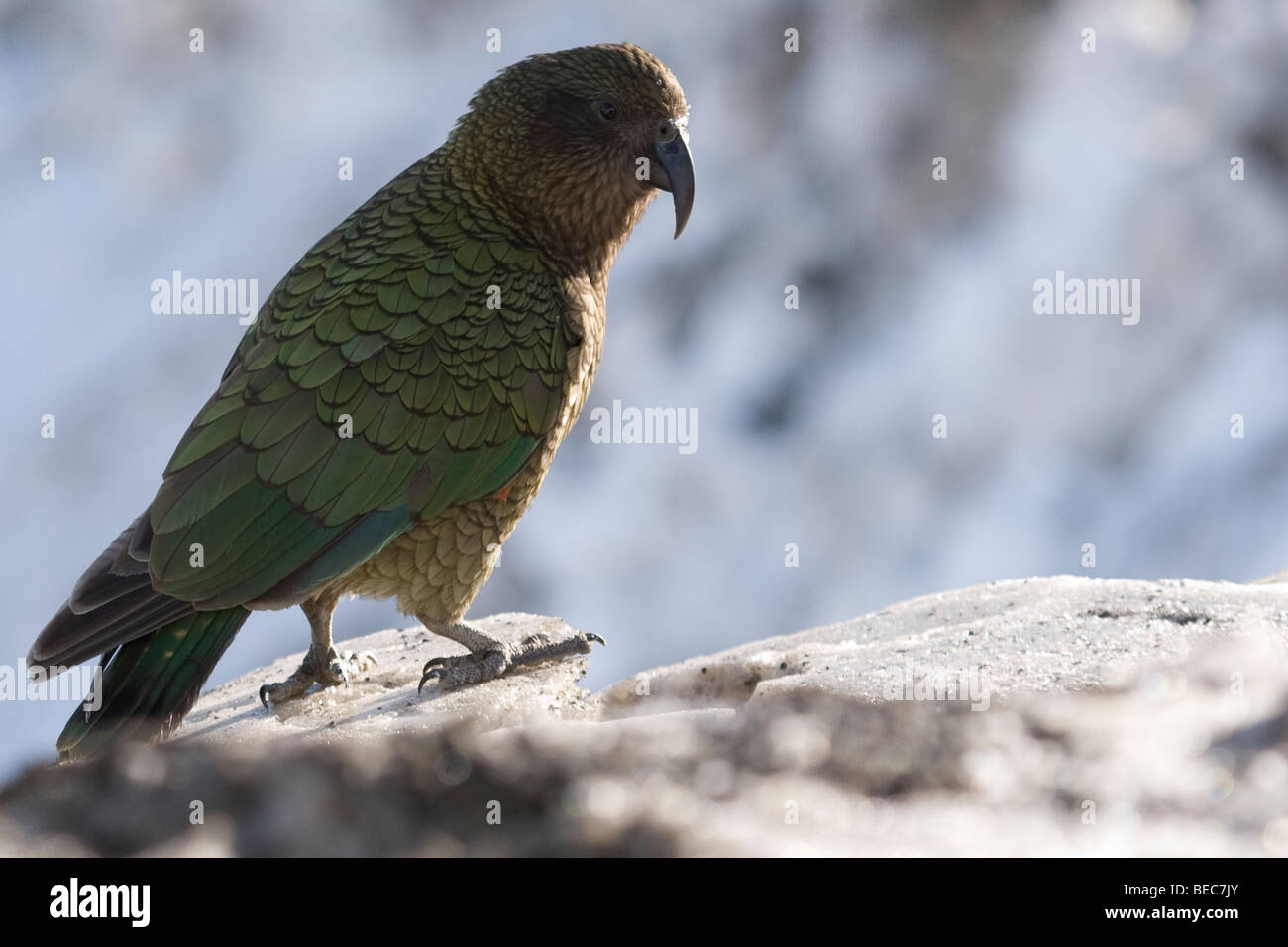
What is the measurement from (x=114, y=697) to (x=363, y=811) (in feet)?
7.42

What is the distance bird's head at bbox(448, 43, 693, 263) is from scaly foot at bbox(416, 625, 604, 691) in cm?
178

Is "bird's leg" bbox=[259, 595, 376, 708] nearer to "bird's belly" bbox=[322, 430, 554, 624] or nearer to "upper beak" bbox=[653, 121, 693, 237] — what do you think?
"bird's belly" bbox=[322, 430, 554, 624]

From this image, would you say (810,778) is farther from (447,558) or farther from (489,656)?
(489,656)

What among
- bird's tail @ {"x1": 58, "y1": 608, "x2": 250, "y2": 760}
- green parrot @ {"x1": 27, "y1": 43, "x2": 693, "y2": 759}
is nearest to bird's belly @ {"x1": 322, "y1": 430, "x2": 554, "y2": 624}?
green parrot @ {"x1": 27, "y1": 43, "x2": 693, "y2": 759}

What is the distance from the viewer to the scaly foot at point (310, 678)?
4719 mm

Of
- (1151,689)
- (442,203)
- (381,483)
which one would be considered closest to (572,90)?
(442,203)

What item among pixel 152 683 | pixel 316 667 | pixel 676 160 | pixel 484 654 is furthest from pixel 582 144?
pixel 152 683

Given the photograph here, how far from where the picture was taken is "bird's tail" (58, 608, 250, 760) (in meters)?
3.80

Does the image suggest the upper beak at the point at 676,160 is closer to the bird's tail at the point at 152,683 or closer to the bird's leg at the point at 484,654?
the bird's leg at the point at 484,654

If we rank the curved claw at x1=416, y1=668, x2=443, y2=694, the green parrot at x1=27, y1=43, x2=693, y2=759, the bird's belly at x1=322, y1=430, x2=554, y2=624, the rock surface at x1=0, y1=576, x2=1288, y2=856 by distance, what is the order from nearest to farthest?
the rock surface at x1=0, y1=576, x2=1288, y2=856 < the green parrot at x1=27, y1=43, x2=693, y2=759 < the bird's belly at x1=322, y1=430, x2=554, y2=624 < the curved claw at x1=416, y1=668, x2=443, y2=694

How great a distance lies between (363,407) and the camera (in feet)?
13.7

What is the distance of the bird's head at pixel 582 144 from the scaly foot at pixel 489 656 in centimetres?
178

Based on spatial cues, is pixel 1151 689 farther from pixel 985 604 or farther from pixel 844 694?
pixel 985 604

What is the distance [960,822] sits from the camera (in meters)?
2.24
